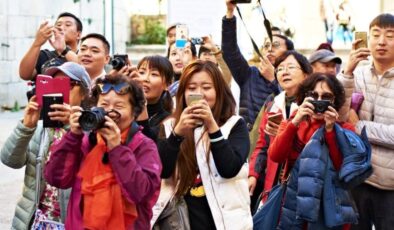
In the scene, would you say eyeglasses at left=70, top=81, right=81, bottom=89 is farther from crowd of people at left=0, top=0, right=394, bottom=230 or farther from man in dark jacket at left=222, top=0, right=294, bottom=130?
man in dark jacket at left=222, top=0, right=294, bottom=130

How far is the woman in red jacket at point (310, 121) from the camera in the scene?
5.20 meters

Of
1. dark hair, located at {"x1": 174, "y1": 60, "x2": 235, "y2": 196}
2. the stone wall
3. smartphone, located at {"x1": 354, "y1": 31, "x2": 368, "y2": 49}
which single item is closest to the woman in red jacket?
smartphone, located at {"x1": 354, "y1": 31, "x2": 368, "y2": 49}

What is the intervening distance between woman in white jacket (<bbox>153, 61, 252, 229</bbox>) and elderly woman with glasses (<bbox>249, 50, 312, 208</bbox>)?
2.89ft

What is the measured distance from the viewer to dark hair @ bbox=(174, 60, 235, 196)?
4.84m

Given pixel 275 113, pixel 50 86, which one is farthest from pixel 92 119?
pixel 275 113

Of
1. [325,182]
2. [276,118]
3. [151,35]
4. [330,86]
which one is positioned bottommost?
[325,182]

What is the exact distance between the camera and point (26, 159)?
490 cm

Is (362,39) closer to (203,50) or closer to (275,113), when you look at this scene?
(275,113)

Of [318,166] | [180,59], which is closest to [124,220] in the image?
[318,166]

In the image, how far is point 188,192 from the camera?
4.86 metres

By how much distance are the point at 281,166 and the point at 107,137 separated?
185cm

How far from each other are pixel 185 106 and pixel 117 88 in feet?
2.35

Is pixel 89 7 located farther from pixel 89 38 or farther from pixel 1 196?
pixel 89 38

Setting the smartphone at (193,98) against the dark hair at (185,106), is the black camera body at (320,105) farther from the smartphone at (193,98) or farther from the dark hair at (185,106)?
the smartphone at (193,98)
